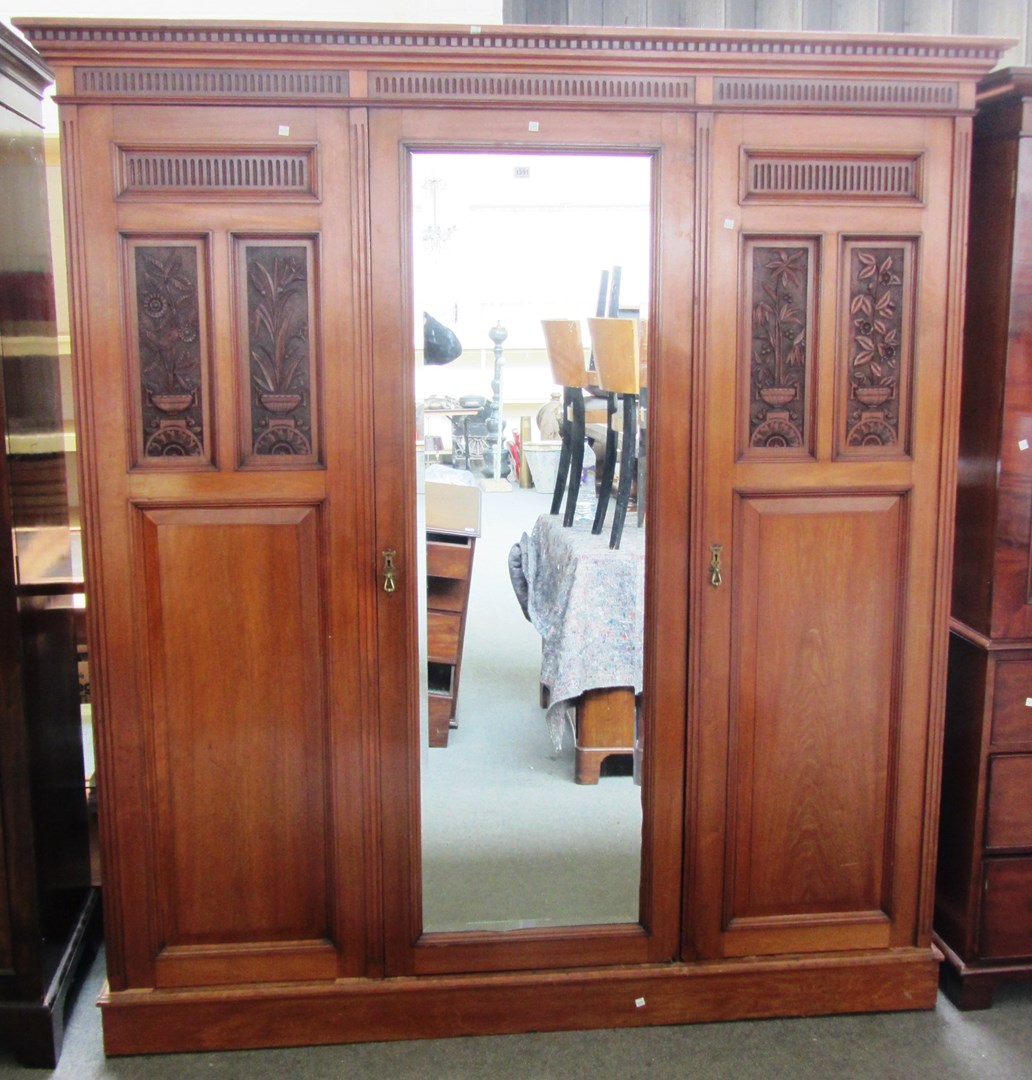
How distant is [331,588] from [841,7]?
10.6 ft

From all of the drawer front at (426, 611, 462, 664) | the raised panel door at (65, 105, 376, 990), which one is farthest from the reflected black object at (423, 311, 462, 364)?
the drawer front at (426, 611, 462, 664)

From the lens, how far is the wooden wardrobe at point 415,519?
194 centimetres

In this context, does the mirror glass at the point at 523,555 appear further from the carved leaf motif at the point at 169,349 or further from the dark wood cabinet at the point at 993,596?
the dark wood cabinet at the point at 993,596

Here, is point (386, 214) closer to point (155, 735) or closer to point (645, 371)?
point (645, 371)

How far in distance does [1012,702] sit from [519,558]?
1.00 m

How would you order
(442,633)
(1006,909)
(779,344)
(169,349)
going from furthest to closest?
(1006,909), (442,633), (779,344), (169,349)

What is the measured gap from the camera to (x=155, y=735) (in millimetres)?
2072

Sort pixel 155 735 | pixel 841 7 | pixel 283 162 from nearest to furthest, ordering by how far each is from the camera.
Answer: pixel 283 162 < pixel 155 735 < pixel 841 7

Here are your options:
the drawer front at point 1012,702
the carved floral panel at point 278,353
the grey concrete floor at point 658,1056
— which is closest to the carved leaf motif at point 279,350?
the carved floral panel at point 278,353

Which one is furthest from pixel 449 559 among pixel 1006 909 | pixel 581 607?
pixel 1006 909

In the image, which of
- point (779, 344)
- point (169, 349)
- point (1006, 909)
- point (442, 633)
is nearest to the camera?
point (169, 349)

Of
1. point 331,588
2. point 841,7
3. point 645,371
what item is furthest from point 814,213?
point 841,7

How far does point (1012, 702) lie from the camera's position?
2.23 meters

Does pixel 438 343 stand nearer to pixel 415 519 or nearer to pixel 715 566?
pixel 415 519
